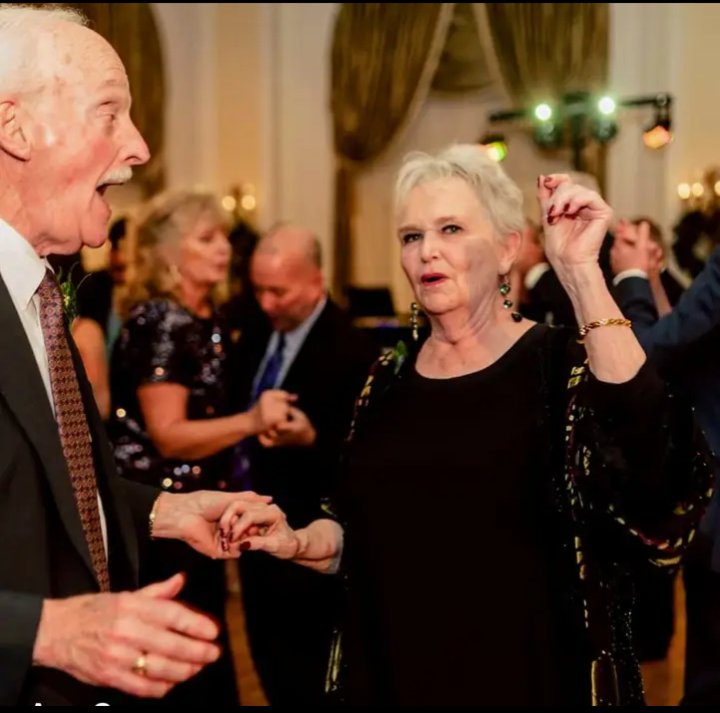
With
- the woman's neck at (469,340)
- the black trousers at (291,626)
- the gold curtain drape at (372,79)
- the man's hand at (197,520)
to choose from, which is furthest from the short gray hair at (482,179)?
the gold curtain drape at (372,79)

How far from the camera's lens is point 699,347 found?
287cm

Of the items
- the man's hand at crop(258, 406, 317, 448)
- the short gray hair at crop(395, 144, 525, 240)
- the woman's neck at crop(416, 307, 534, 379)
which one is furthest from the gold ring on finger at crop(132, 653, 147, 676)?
the man's hand at crop(258, 406, 317, 448)

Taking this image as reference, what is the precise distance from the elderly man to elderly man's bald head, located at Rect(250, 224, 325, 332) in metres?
1.98

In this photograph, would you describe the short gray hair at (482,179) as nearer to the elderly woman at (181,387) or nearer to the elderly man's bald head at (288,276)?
the elderly woman at (181,387)

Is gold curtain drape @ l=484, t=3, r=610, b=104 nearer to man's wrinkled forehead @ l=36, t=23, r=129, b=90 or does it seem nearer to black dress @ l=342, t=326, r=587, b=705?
black dress @ l=342, t=326, r=587, b=705

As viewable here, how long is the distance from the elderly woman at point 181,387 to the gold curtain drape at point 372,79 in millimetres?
7343

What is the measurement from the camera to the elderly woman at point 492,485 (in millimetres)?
1777

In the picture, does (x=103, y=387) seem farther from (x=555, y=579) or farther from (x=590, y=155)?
(x=590, y=155)

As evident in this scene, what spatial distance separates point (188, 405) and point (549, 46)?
7.80 m

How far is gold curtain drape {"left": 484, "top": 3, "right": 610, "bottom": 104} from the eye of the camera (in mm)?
9961

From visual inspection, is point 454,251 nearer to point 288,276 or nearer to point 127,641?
point 127,641

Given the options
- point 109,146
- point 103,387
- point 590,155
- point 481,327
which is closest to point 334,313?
point 103,387

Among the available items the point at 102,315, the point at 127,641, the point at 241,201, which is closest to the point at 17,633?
the point at 127,641

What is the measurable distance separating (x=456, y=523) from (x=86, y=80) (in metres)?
1.04
